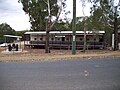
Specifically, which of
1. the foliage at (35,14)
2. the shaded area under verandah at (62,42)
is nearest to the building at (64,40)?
the shaded area under verandah at (62,42)

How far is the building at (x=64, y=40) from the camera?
55.5m

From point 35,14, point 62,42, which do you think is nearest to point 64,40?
point 62,42

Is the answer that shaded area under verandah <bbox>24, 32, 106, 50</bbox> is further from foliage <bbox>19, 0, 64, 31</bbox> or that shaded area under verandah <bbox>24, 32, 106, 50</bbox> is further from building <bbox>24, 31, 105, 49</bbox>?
foliage <bbox>19, 0, 64, 31</bbox>

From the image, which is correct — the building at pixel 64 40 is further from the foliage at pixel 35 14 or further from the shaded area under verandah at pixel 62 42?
the foliage at pixel 35 14

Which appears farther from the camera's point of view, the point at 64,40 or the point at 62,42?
the point at 64,40

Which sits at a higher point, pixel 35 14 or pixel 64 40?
pixel 35 14

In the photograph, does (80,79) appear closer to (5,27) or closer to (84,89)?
(84,89)

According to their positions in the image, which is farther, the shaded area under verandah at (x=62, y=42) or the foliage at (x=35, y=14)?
the foliage at (x=35, y=14)

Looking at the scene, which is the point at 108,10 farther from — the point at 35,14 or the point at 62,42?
the point at 35,14

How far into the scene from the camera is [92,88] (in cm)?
964

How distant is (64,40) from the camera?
195 ft

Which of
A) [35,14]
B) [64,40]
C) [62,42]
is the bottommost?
[62,42]

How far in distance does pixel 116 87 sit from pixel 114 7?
126 feet

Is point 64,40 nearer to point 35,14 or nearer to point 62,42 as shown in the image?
point 62,42
